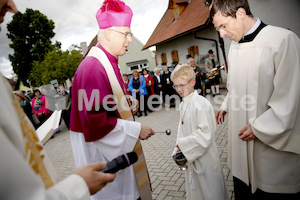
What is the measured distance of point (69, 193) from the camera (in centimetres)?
70

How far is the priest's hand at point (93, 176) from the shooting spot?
0.82 meters

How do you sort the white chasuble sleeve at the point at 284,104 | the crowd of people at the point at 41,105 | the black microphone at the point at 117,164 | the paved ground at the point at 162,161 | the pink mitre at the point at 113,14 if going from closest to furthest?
the black microphone at the point at 117,164
the white chasuble sleeve at the point at 284,104
the pink mitre at the point at 113,14
the paved ground at the point at 162,161
the crowd of people at the point at 41,105

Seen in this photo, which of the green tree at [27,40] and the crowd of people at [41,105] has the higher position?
the green tree at [27,40]

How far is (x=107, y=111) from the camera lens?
1734mm

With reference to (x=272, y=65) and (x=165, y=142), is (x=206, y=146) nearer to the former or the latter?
(x=272, y=65)

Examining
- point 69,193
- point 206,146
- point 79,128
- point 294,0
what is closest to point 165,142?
point 206,146

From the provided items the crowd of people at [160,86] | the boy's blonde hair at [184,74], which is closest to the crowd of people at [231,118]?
the boy's blonde hair at [184,74]

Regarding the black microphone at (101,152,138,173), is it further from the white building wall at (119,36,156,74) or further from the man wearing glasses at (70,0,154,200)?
the white building wall at (119,36,156,74)

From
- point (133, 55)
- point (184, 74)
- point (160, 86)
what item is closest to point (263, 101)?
point (184, 74)

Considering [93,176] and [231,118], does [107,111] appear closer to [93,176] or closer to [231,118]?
[93,176]

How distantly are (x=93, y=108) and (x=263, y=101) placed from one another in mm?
→ 1584

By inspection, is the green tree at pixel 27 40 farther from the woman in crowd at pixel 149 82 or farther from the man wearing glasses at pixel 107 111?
the man wearing glasses at pixel 107 111

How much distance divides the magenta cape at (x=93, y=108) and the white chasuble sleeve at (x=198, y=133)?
34.6 inches

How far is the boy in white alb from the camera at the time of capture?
2.08 meters
